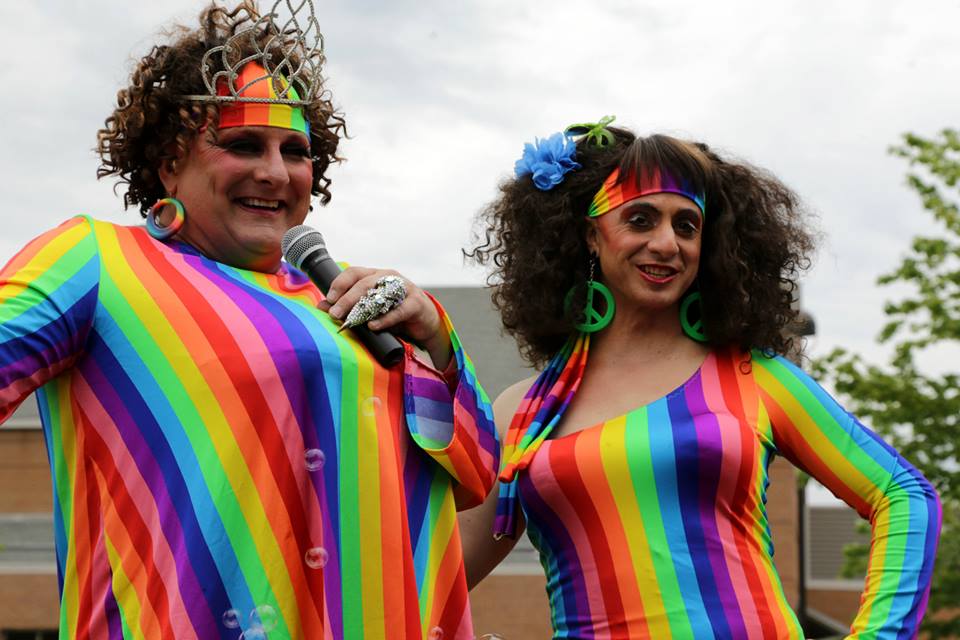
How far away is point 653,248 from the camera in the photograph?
3717 millimetres

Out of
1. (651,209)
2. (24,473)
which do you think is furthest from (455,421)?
(24,473)

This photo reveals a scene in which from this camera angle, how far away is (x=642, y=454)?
3.51 m

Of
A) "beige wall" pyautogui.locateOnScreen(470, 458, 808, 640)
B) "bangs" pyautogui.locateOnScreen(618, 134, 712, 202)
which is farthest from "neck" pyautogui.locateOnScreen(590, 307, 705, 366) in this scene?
"beige wall" pyautogui.locateOnScreen(470, 458, 808, 640)

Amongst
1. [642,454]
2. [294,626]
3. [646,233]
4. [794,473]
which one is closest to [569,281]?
[646,233]

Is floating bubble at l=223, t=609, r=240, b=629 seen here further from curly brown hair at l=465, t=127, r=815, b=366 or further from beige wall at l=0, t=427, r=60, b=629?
beige wall at l=0, t=427, r=60, b=629

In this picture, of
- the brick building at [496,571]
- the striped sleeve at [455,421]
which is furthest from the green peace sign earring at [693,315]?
the brick building at [496,571]

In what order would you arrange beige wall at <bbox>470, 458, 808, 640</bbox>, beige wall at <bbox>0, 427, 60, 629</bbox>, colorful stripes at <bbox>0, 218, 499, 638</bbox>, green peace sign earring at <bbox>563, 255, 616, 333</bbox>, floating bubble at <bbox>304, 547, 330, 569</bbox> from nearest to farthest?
colorful stripes at <bbox>0, 218, 499, 638</bbox> → floating bubble at <bbox>304, 547, 330, 569</bbox> → green peace sign earring at <bbox>563, 255, 616, 333</bbox> → beige wall at <bbox>470, 458, 808, 640</bbox> → beige wall at <bbox>0, 427, 60, 629</bbox>

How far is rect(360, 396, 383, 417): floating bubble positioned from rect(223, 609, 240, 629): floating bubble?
461 millimetres

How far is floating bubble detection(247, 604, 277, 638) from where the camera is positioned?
2.61 m

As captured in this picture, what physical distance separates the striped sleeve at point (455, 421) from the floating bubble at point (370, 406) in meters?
0.12

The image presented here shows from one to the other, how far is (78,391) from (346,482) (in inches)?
21.2

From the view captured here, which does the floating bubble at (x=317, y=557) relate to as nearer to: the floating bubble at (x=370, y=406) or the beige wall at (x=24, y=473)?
the floating bubble at (x=370, y=406)

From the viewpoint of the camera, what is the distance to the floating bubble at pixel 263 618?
8.55 feet

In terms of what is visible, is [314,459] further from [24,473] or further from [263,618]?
[24,473]
